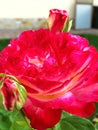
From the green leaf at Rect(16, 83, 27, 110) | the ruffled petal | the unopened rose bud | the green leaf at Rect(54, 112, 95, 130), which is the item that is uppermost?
the unopened rose bud

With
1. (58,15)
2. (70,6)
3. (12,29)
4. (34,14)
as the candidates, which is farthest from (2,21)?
(58,15)

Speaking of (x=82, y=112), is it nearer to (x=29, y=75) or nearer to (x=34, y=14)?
(x=29, y=75)

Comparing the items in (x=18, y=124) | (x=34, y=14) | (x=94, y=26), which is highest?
(x=18, y=124)

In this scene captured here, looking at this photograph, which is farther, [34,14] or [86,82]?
[34,14]
